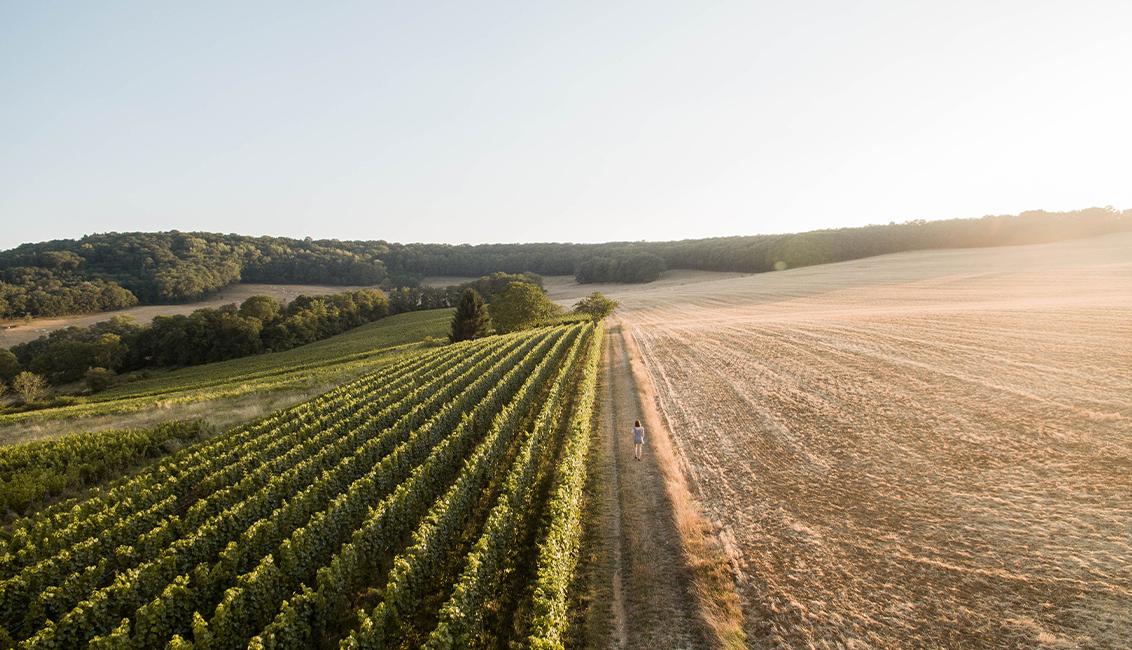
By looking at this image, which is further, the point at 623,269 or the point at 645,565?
the point at 623,269

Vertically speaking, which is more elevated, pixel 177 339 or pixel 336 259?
pixel 336 259

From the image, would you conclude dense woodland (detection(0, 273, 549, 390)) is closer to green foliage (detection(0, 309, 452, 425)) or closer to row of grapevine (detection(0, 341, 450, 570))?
green foliage (detection(0, 309, 452, 425))

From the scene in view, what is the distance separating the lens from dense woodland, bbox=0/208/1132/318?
94250 mm

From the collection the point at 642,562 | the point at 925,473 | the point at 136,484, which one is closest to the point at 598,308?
the point at 925,473

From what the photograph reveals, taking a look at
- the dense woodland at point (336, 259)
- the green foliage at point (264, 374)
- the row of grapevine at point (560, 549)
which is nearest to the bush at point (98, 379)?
the green foliage at point (264, 374)

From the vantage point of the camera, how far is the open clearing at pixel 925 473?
1023 cm

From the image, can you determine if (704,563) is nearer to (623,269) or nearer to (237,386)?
(237,386)

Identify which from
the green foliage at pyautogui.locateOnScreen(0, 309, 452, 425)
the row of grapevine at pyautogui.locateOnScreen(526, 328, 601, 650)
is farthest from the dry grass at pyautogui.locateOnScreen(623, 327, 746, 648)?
the green foliage at pyautogui.locateOnScreen(0, 309, 452, 425)

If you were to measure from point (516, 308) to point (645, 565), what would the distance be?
54.5 m

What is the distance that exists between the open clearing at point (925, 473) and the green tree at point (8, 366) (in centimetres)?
7570

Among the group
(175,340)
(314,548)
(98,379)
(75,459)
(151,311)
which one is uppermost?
(151,311)

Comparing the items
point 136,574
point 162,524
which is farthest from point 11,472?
point 136,574

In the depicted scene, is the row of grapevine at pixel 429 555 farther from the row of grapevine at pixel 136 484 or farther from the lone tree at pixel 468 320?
the lone tree at pixel 468 320

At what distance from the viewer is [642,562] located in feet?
40.6
